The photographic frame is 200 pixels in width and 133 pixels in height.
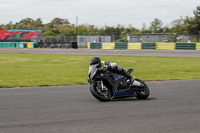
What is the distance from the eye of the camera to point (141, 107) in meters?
7.73

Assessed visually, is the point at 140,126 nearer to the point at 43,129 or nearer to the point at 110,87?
the point at 43,129

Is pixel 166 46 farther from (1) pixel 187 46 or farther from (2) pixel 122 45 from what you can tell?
(2) pixel 122 45

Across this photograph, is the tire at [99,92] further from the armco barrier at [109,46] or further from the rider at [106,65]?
the armco barrier at [109,46]

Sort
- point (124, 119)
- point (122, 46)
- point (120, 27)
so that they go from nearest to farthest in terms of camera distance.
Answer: point (124, 119) → point (122, 46) → point (120, 27)

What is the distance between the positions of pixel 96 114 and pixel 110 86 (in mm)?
1883

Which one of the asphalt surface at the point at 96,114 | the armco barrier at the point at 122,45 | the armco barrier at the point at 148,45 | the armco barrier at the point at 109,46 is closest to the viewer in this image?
the asphalt surface at the point at 96,114

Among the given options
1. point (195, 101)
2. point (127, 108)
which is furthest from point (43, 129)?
point (195, 101)

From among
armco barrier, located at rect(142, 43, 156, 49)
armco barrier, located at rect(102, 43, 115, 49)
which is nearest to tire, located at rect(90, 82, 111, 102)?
armco barrier, located at rect(142, 43, 156, 49)

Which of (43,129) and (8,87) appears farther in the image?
(8,87)

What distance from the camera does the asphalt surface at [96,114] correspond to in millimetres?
5680

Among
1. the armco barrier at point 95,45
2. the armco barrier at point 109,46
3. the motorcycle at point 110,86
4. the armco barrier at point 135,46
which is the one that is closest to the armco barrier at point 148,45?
the armco barrier at point 135,46

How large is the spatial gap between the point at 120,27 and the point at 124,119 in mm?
153335

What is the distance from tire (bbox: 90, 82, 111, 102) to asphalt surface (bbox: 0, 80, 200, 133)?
18 cm

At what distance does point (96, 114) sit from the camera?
272 inches
